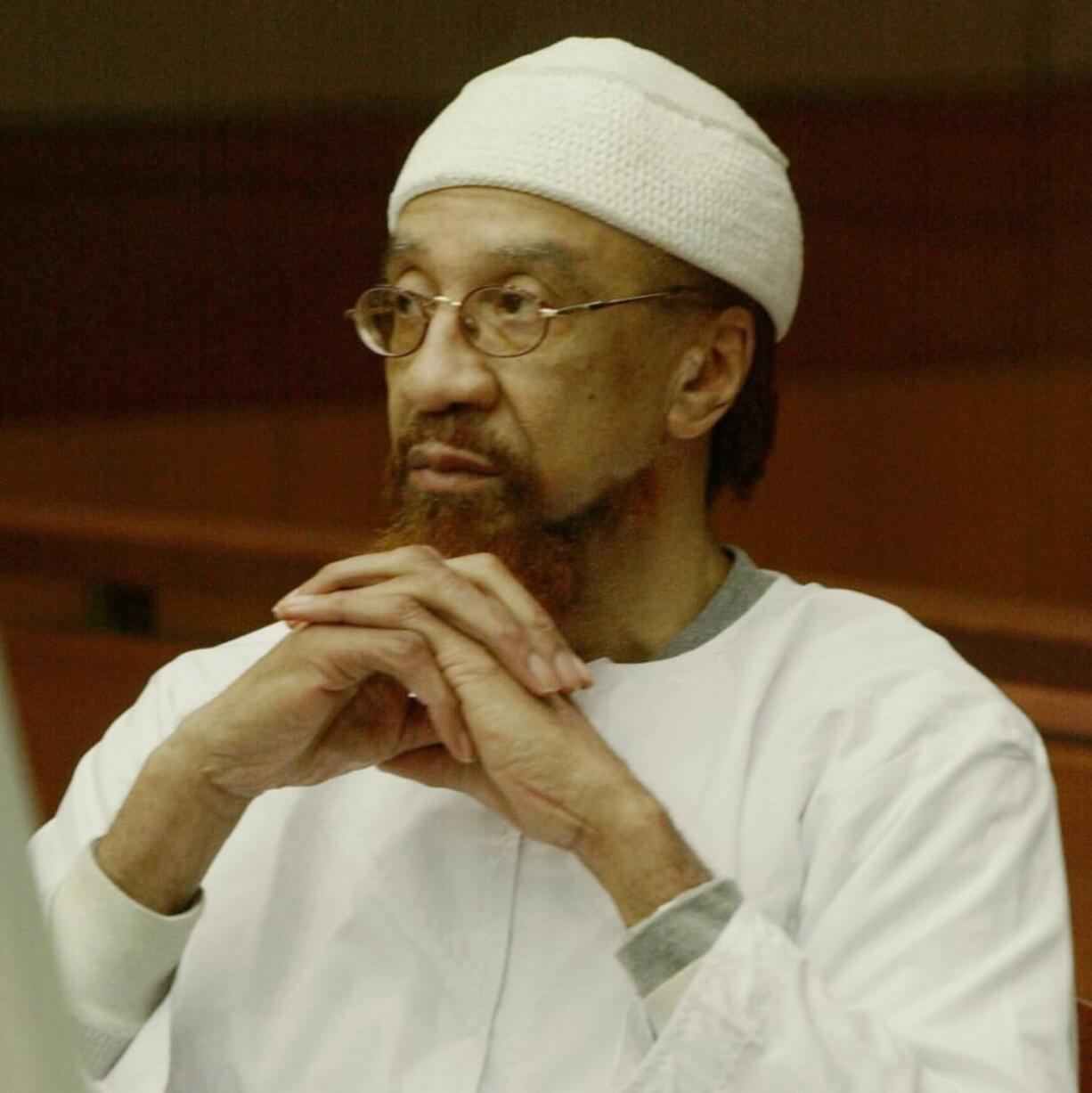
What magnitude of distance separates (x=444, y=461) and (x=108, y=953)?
1.76 feet

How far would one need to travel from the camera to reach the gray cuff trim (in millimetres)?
1577

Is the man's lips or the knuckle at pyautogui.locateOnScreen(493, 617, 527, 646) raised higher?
the man's lips

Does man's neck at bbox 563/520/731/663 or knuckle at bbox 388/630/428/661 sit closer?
knuckle at bbox 388/630/428/661

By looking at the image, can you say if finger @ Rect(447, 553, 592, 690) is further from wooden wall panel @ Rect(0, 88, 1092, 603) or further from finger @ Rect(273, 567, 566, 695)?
wooden wall panel @ Rect(0, 88, 1092, 603)

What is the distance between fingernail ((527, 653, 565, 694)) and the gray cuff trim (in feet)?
0.71

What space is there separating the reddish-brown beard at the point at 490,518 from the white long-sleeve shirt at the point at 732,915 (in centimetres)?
12

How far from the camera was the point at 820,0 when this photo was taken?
5266 mm

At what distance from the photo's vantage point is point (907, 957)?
1628mm

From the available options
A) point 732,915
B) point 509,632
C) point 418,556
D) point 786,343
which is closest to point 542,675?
point 509,632

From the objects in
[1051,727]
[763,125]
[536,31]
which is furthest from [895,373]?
[1051,727]

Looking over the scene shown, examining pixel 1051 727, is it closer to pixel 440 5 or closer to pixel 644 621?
pixel 644 621

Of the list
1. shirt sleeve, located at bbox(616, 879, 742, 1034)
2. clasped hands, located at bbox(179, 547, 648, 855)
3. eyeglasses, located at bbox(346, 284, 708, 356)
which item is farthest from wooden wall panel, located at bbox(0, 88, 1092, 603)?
shirt sleeve, located at bbox(616, 879, 742, 1034)

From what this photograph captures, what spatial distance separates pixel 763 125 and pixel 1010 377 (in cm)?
96

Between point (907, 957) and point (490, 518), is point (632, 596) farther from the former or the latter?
point (907, 957)
